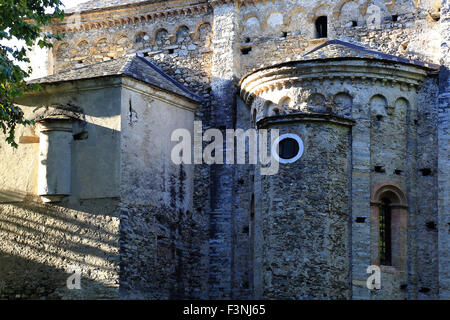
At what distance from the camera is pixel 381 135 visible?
59.8ft

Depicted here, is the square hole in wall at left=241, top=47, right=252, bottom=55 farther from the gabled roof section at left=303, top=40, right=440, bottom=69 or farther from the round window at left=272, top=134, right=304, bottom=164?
the round window at left=272, top=134, right=304, bottom=164

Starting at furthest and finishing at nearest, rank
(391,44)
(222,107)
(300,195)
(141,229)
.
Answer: (222,107)
(391,44)
(141,229)
(300,195)

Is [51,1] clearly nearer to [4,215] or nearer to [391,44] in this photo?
[4,215]

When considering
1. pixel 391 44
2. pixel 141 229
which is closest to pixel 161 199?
pixel 141 229

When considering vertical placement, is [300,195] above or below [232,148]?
below

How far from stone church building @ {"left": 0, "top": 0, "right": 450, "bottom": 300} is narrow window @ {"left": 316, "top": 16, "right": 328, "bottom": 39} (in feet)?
0.12

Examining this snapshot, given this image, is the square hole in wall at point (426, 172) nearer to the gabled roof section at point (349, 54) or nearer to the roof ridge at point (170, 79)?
the gabled roof section at point (349, 54)

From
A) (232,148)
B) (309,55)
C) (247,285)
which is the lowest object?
(247,285)

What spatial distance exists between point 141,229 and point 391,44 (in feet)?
27.6

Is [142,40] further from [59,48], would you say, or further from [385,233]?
[385,233]

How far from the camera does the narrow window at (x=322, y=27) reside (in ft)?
70.1

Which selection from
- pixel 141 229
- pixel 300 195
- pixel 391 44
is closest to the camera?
pixel 300 195

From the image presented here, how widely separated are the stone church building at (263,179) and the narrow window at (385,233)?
1.6 inches

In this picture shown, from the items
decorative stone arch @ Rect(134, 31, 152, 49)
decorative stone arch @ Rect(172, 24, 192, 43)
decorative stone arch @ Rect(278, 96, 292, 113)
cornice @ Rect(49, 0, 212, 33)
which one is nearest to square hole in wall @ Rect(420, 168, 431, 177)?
decorative stone arch @ Rect(278, 96, 292, 113)
